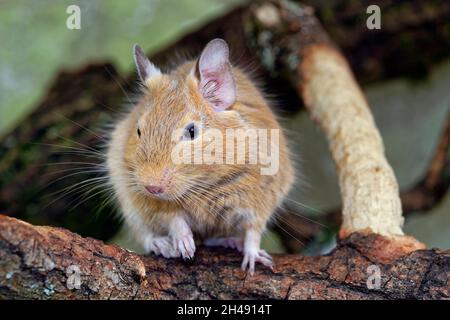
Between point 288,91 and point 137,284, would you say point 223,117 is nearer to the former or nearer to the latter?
point 137,284

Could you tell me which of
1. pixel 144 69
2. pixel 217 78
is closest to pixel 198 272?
pixel 217 78

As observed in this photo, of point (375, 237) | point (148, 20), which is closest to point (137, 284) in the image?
point (375, 237)

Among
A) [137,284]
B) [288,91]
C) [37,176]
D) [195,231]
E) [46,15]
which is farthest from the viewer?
[46,15]

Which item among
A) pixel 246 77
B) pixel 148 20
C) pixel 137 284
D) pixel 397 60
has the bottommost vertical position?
pixel 137 284

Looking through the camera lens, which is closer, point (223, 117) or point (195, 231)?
point (223, 117)

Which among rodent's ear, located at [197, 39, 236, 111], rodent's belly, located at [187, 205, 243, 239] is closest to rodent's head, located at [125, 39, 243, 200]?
rodent's ear, located at [197, 39, 236, 111]

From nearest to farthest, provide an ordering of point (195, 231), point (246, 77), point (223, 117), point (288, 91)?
point (223, 117) → point (195, 231) → point (246, 77) → point (288, 91)

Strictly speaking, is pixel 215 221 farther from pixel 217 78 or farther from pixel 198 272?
pixel 217 78
